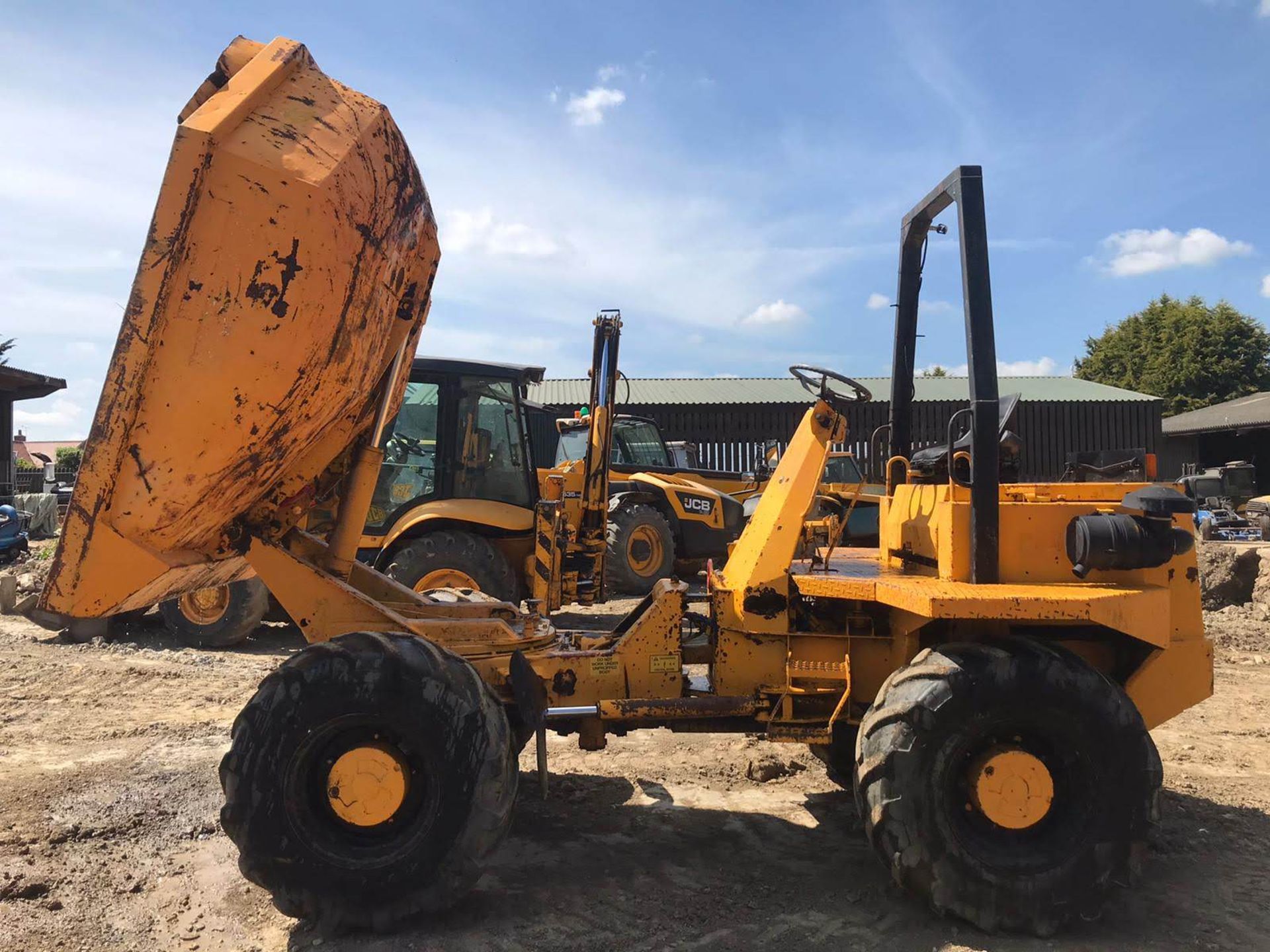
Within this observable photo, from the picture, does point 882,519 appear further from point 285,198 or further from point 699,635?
point 285,198

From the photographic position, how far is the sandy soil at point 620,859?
123 inches

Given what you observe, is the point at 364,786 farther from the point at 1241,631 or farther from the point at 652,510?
the point at 1241,631

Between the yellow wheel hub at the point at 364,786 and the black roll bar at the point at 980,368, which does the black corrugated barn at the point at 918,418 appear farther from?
the yellow wheel hub at the point at 364,786

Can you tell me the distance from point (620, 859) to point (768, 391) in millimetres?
22854

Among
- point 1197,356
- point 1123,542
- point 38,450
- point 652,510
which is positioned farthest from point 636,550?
point 38,450

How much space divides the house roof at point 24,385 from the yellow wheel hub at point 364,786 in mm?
20953

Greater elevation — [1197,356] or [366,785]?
[1197,356]

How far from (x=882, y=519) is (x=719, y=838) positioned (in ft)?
5.94

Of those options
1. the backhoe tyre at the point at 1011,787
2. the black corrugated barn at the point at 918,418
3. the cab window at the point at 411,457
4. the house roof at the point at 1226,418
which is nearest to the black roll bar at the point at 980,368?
the backhoe tyre at the point at 1011,787

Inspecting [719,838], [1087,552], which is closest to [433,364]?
[719,838]

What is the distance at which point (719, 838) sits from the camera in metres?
4.05

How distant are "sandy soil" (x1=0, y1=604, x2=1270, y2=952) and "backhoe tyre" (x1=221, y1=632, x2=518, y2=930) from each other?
0.21m

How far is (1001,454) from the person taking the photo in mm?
3961

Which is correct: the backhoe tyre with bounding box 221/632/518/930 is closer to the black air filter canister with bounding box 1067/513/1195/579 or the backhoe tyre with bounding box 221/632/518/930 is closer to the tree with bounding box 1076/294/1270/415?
the black air filter canister with bounding box 1067/513/1195/579
